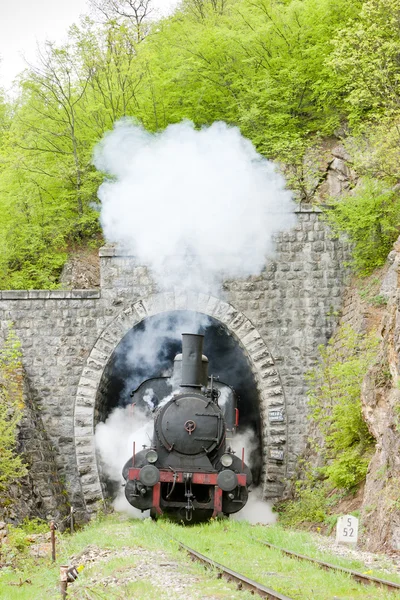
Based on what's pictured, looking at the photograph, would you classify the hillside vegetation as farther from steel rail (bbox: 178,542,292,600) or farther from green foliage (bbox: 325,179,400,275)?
steel rail (bbox: 178,542,292,600)

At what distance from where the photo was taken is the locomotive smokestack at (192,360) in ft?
43.0

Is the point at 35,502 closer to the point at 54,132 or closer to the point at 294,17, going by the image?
the point at 54,132

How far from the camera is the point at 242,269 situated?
16.0m

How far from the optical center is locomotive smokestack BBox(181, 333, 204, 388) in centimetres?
1310

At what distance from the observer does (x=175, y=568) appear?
286 inches

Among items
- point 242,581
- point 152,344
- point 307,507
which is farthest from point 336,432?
point 242,581

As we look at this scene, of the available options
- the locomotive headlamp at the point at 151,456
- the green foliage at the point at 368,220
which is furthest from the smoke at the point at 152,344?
the locomotive headlamp at the point at 151,456

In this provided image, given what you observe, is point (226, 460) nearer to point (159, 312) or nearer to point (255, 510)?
point (255, 510)

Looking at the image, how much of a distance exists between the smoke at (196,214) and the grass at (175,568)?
6515 millimetres

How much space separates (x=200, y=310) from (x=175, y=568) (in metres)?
8.97

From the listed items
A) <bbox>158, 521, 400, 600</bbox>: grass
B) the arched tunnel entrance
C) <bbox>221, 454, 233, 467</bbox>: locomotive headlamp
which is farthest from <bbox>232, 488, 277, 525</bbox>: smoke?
<bbox>158, 521, 400, 600</bbox>: grass

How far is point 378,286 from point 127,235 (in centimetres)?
570

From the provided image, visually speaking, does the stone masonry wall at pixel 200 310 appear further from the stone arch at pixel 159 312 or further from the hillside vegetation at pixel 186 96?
the hillside vegetation at pixel 186 96

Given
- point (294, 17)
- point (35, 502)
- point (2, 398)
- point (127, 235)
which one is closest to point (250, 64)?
point (294, 17)
